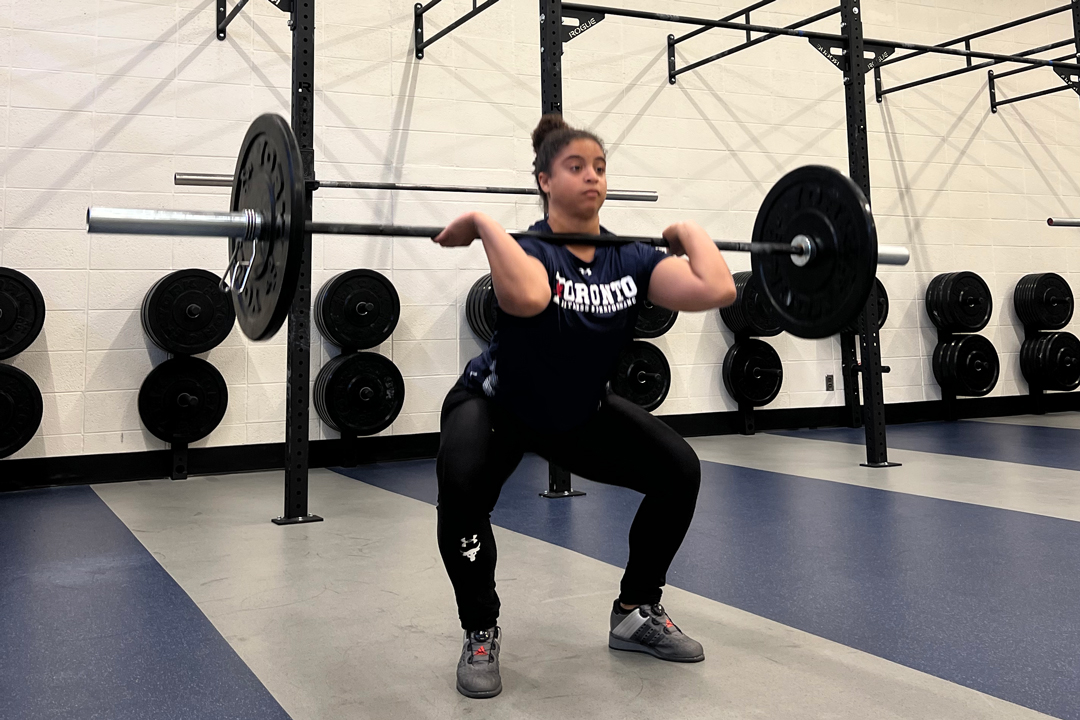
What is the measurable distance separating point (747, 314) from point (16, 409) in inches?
169

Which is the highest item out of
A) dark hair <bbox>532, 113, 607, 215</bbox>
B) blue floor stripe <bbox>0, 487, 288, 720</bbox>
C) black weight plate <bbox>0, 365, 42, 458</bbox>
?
dark hair <bbox>532, 113, 607, 215</bbox>

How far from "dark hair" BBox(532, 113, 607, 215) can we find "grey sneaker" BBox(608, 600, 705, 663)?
3.06 ft

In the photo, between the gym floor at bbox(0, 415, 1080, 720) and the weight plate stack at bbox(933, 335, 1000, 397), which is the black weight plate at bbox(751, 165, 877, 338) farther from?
the weight plate stack at bbox(933, 335, 1000, 397)

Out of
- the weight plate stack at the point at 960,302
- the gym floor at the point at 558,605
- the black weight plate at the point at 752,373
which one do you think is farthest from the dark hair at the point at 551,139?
the weight plate stack at the point at 960,302

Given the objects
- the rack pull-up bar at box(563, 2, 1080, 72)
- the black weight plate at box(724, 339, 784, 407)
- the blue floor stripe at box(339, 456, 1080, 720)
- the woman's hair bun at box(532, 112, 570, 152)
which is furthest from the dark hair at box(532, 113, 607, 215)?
the black weight plate at box(724, 339, 784, 407)

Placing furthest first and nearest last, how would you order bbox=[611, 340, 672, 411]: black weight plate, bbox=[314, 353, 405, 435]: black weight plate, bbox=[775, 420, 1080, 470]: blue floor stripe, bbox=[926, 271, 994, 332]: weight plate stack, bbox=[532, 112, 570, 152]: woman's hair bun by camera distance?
bbox=[926, 271, 994, 332]: weight plate stack, bbox=[611, 340, 672, 411]: black weight plate, bbox=[314, 353, 405, 435]: black weight plate, bbox=[775, 420, 1080, 470]: blue floor stripe, bbox=[532, 112, 570, 152]: woman's hair bun

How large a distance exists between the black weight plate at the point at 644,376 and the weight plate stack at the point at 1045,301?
319 centimetres

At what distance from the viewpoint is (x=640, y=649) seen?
1.96 meters

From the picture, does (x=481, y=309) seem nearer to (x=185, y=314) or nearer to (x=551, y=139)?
(x=185, y=314)

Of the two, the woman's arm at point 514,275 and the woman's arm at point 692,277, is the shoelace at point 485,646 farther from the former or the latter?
the woman's arm at point 692,277

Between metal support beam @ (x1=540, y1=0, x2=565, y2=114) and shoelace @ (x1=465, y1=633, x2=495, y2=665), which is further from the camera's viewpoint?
metal support beam @ (x1=540, y1=0, x2=565, y2=114)

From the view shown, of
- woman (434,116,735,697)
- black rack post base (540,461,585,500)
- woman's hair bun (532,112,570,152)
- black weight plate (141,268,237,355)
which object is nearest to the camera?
woman (434,116,735,697)

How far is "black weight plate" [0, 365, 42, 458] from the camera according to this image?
4176 mm

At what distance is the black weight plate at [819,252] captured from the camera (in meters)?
2.02
